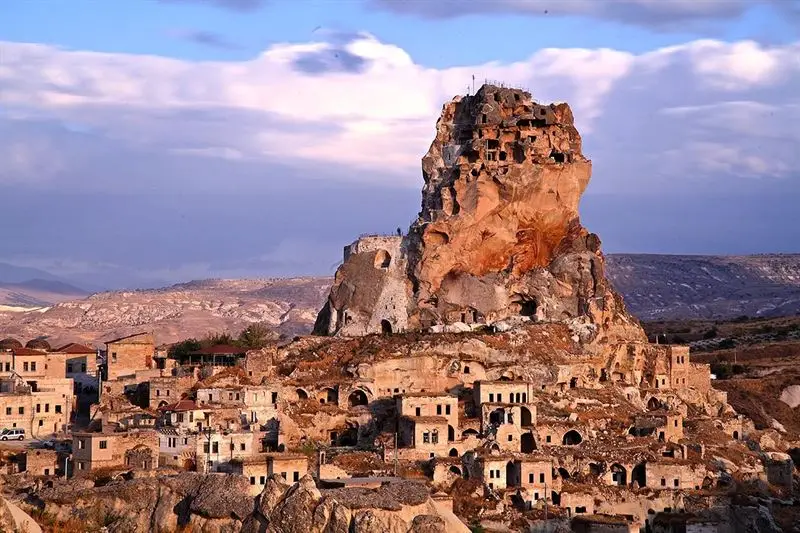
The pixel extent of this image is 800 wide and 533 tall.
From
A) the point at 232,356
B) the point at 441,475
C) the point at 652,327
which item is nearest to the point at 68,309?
the point at 652,327

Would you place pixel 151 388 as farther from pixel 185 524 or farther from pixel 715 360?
pixel 715 360

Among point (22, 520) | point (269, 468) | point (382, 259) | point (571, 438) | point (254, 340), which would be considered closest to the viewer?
point (22, 520)

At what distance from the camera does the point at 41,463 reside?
66062mm

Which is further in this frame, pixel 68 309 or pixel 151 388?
pixel 68 309

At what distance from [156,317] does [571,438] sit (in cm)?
10746

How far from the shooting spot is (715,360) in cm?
11638

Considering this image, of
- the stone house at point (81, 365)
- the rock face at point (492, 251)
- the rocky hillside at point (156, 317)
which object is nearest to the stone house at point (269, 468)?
the rock face at point (492, 251)

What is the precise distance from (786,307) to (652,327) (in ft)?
172

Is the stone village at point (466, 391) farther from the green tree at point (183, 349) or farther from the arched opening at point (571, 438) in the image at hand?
the green tree at point (183, 349)

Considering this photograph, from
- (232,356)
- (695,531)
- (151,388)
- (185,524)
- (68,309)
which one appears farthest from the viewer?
(68,309)

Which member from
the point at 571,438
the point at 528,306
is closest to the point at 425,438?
the point at 571,438

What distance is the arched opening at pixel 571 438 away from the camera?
73.4 metres

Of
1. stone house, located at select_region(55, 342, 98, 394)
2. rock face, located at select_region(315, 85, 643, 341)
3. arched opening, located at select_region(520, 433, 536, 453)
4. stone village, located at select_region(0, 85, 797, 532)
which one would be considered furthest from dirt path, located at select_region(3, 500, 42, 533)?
rock face, located at select_region(315, 85, 643, 341)

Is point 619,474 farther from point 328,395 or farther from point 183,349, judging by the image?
point 183,349
